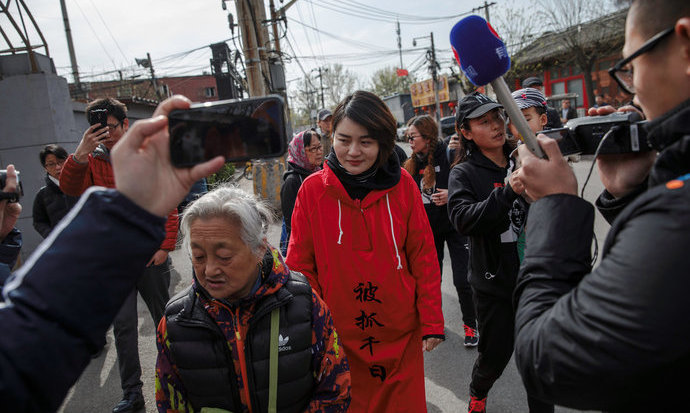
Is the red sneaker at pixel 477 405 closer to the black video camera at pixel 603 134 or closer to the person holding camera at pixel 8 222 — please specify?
the black video camera at pixel 603 134

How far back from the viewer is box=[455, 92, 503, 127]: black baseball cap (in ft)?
8.86

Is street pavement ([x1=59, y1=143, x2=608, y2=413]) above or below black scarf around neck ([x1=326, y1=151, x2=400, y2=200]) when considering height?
below

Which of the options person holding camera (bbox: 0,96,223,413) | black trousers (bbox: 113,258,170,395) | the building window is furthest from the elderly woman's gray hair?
the building window

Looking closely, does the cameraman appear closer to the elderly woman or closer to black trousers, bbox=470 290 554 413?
the elderly woman

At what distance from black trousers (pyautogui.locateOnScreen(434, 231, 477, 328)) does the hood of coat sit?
7.83 feet

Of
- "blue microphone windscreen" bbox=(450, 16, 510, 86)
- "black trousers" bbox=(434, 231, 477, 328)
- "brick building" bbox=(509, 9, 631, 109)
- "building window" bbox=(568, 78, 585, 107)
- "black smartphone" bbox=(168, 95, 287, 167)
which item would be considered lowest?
"black trousers" bbox=(434, 231, 477, 328)

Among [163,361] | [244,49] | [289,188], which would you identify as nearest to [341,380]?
[163,361]

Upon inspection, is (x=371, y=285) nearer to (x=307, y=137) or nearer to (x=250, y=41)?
(x=307, y=137)

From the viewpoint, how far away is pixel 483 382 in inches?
107

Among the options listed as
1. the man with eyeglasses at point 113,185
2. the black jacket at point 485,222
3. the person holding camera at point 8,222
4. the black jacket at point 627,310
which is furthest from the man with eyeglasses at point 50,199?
the black jacket at point 627,310

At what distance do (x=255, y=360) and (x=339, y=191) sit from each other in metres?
0.98

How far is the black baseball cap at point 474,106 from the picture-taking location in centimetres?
270

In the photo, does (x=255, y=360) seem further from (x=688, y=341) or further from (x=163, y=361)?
(x=688, y=341)

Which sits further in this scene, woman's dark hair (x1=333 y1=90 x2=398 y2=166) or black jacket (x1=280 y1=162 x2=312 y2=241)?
black jacket (x1=280 y1=162 x2=312 y2=241)
